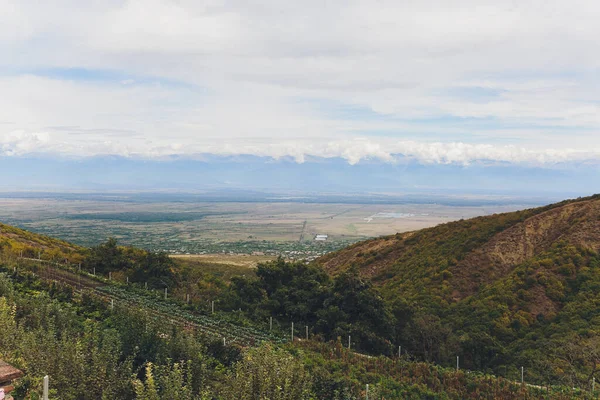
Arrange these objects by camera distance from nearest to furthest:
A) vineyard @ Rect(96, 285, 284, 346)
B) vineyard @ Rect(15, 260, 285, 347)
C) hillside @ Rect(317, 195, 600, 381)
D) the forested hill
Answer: vineyard @ Rect(96, 285, 284, 346)
vineyard @ Rect(15, 260, 285, 347)
hillside @ Rect(317, 195, 600, 381)
the forested hill

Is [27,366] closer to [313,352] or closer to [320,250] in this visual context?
[313,352]

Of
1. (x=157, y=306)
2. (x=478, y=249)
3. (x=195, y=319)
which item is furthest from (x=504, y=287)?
(x=157, y=306)

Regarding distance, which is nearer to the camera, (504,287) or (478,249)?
(504,287)

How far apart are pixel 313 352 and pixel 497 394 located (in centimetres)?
587

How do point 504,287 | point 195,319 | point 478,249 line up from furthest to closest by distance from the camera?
1. point 478,249
2. point 504,287
3. point 195,319

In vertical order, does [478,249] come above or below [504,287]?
above

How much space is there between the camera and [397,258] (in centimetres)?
3775

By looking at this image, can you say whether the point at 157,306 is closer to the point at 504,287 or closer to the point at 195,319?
the point at 195,319

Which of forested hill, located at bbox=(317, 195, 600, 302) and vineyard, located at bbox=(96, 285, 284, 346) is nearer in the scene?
vineyard, located at bbox=(96, 285, 284, 346)

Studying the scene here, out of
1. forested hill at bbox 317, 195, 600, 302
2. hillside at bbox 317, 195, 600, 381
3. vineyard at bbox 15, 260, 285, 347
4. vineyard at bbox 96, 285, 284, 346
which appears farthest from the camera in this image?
forested hill at bbox 317, 195, 600, 302

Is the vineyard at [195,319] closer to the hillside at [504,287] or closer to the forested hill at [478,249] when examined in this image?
the hillside at [504,287]

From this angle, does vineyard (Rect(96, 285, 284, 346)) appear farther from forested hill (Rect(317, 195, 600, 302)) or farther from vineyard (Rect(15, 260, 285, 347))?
forested hill (Rect(317, 195, 600, 302))

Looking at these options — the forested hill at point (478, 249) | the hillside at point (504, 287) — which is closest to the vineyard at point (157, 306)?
the hillside at point (504, 287)

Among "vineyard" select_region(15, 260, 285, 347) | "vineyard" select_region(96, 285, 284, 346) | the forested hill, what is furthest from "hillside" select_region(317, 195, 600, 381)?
"vineyard" select_region(15, 260, 285, 347)
